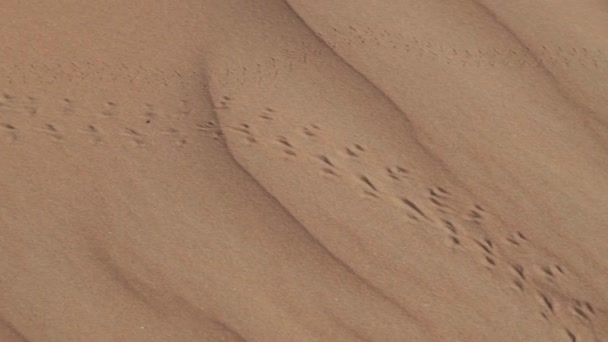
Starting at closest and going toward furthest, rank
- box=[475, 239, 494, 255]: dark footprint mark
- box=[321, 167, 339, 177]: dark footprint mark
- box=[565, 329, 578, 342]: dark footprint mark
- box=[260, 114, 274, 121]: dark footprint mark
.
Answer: box=[565, 329, 578, 342]: dark footprint mark, box=[475, 239, 494, 255]: dark footprint mark, box=[321, 167, 339, 177]: dark footprint mark, box=[260, 114, 274, 121]: dark footprint mark

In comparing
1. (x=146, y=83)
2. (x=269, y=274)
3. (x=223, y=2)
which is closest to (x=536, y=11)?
(x=223, y=2)

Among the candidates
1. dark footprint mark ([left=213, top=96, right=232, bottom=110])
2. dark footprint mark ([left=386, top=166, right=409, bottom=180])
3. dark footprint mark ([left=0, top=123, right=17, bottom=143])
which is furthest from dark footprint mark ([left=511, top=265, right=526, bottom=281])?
dark footprint mark ([left=0, top=123, right=17, bottom=143])

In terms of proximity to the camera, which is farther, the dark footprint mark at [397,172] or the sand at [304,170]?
the dark footprint mark at [397,172]

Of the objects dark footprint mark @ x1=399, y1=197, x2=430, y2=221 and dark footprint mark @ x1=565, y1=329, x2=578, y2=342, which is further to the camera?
dark footprint mark @ x1=399, y1=197, x2=430, y2=221

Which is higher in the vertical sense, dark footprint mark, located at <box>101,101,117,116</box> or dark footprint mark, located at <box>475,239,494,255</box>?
dark footprint mark, located at <box>475,239,494,255</box>

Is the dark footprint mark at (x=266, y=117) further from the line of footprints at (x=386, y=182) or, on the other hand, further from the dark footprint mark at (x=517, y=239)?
the dark footprint mark at (x=517, y=239)

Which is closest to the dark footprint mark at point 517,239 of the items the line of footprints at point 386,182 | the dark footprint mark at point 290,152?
the line of footprints at point 386,182

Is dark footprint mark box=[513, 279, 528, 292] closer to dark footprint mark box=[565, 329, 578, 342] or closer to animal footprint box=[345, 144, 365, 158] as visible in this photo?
dark footprint mark box=[565, 329, 578, 342]

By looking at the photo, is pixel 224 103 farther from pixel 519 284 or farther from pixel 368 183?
pixel 519 284

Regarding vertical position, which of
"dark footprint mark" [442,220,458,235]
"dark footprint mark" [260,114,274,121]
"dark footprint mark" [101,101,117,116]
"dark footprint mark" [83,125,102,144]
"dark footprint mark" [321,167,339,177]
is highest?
"dark footprint mark" [442,220,458,235]

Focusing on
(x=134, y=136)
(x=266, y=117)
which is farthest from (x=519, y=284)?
(x=134, y=136)
